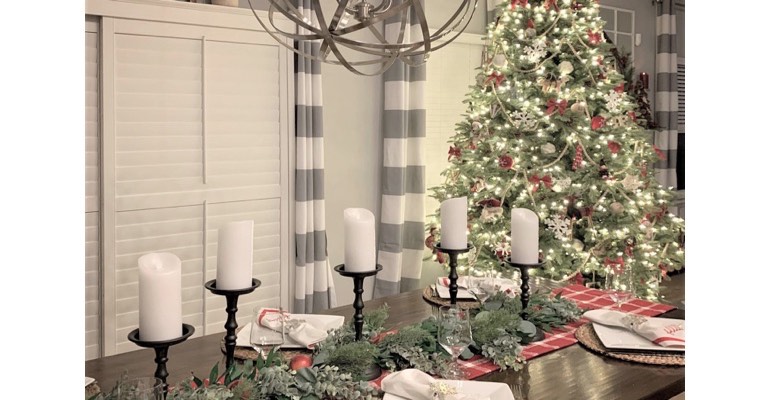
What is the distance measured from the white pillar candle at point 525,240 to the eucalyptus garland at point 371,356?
149 millimetres

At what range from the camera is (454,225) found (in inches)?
72.9

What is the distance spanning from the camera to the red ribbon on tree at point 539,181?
3.74 meters

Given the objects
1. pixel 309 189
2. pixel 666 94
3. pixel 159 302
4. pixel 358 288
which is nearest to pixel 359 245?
pixel 358 288

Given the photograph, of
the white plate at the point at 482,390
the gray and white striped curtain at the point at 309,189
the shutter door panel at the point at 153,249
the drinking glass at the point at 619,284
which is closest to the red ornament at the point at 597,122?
the gray and white striped curtain at the point at 309,189

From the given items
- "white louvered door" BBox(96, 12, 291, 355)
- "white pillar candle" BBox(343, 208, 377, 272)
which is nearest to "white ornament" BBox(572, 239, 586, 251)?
"white louvered door" BBox(96, 12, 291, 355)

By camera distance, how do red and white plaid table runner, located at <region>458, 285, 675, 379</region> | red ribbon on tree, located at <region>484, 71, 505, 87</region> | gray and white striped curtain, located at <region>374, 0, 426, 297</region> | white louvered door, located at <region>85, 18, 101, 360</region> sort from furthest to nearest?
gray and white striped curtain, located at <region>374, 0, 426, 297</region> < red ribbon on tree, located at <region>484, 71, 505, 87</region> < white louvered door, located at <region>85, 18, 101, 360</region> < red and white plaid table runner, located at <region>458, 285, 675, 379</region>

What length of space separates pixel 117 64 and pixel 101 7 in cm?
23

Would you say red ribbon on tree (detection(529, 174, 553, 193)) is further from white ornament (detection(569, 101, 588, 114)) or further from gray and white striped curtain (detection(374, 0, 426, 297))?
gray and white striped curtain (detection(374, 0, 426, 297))

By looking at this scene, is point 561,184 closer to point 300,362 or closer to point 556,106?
point 556,106

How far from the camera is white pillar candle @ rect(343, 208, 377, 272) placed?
150cm

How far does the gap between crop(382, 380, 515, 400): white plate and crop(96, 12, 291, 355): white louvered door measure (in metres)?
1.94
